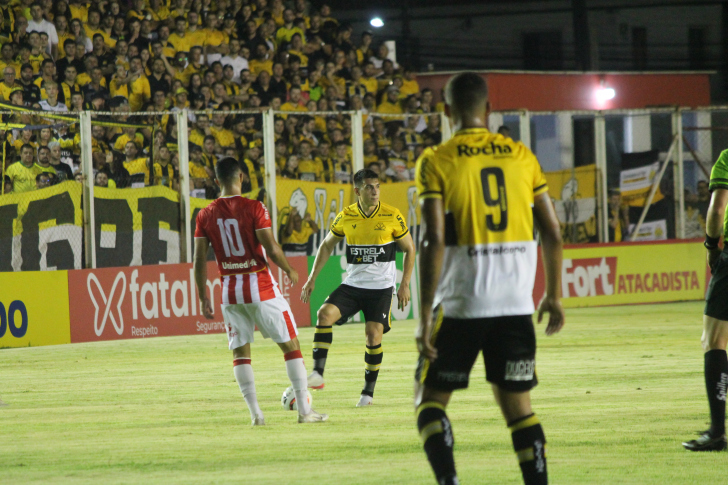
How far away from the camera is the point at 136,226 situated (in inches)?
618

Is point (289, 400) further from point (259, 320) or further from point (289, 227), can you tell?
point (289, 227)

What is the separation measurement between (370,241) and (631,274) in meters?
12.5

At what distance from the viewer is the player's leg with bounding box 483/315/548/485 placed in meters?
4.54

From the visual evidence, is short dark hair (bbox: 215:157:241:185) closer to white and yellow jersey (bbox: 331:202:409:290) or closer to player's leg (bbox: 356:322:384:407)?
white and yellow jersey (bbox: 331:202:409:290)

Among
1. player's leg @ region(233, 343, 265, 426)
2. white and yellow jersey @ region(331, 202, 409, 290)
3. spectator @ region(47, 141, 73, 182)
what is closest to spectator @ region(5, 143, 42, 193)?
spectator @ region(47, 141, 73, 182)

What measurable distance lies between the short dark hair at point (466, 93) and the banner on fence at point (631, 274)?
51.4 ft

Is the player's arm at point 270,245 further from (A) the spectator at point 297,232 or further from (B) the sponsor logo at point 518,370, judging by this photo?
(A) the spectator at point 297,232

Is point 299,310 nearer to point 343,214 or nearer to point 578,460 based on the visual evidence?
point 343,214

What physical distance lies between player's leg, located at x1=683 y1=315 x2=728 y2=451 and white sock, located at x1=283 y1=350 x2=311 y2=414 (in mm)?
3022

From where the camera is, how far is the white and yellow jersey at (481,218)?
14.7 feet

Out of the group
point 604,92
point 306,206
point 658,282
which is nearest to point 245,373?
point 306,206

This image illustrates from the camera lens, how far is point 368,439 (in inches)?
285

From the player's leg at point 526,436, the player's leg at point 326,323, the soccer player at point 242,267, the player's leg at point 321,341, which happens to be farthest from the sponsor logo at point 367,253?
the player's leg at point 526,436

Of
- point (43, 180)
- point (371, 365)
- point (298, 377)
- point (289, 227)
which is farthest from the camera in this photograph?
point (289, 227)
